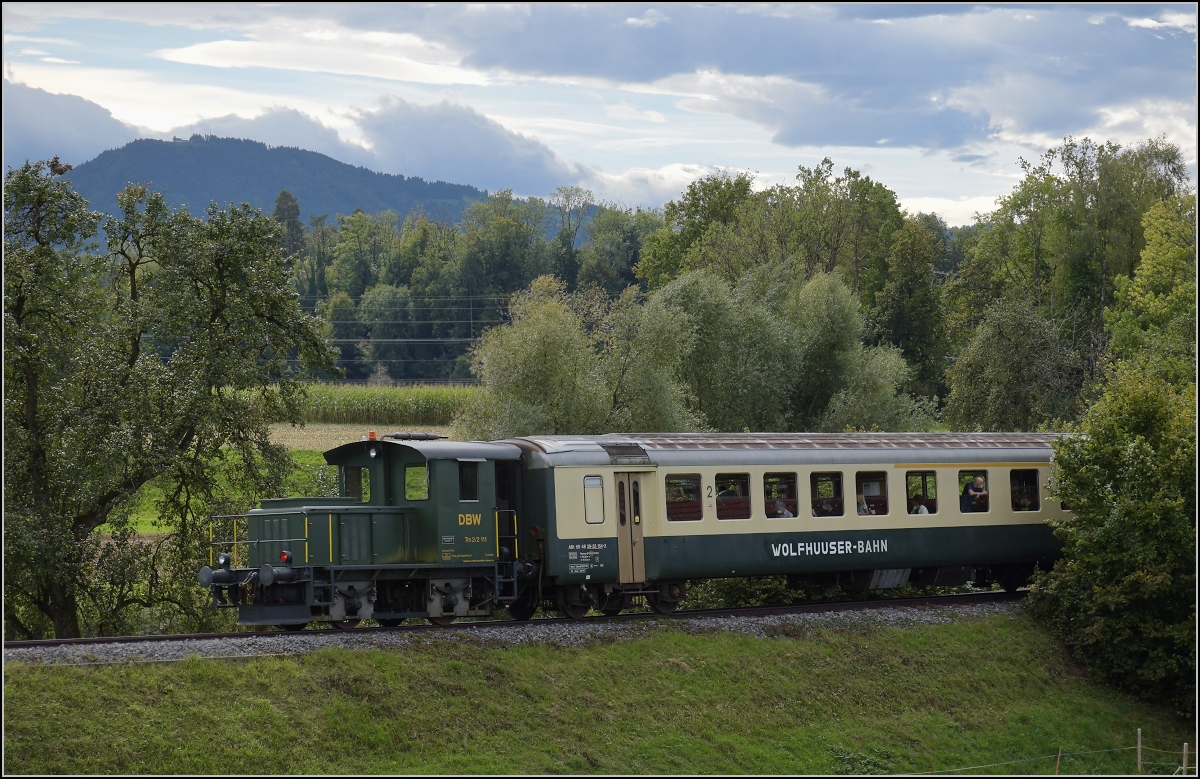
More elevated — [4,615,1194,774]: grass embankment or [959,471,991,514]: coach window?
[959,471,991,514]: coach window

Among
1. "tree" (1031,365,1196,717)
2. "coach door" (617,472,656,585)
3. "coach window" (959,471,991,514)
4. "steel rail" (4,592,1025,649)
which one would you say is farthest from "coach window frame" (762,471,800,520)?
"tree" (1031,365,1196,717)

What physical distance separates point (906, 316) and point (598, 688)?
56.0 metres

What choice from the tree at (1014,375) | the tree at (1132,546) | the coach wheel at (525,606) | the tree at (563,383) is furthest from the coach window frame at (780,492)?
the tree at (1014,375)

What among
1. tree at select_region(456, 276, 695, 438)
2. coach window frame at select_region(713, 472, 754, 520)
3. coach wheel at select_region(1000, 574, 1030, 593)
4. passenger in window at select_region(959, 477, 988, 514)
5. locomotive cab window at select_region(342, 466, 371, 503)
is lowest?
coach wheel at select_region(1000, 574, 1030, 593)

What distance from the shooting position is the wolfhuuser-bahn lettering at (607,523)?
1997 centimetres

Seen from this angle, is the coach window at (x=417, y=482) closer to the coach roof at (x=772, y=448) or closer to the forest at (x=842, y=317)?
the coach roof at (x=772, y=448)

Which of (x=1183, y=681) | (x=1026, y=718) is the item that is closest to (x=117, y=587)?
(x=1026, y=718)

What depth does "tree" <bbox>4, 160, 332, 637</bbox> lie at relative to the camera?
2698cm

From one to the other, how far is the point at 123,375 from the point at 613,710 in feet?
51.9

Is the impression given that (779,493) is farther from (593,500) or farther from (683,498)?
(593,500)

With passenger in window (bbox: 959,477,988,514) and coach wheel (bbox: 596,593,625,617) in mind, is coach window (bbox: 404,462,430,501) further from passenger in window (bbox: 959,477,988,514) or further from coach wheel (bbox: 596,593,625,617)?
passenger in window (bbox: 959,477,988,514)

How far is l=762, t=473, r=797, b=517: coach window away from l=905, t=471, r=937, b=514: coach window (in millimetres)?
3095

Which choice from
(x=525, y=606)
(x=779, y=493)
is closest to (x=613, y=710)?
(x=525, y=606)

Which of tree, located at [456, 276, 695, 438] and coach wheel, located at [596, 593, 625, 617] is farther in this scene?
tree, located at [456, 276, 695, 438]
